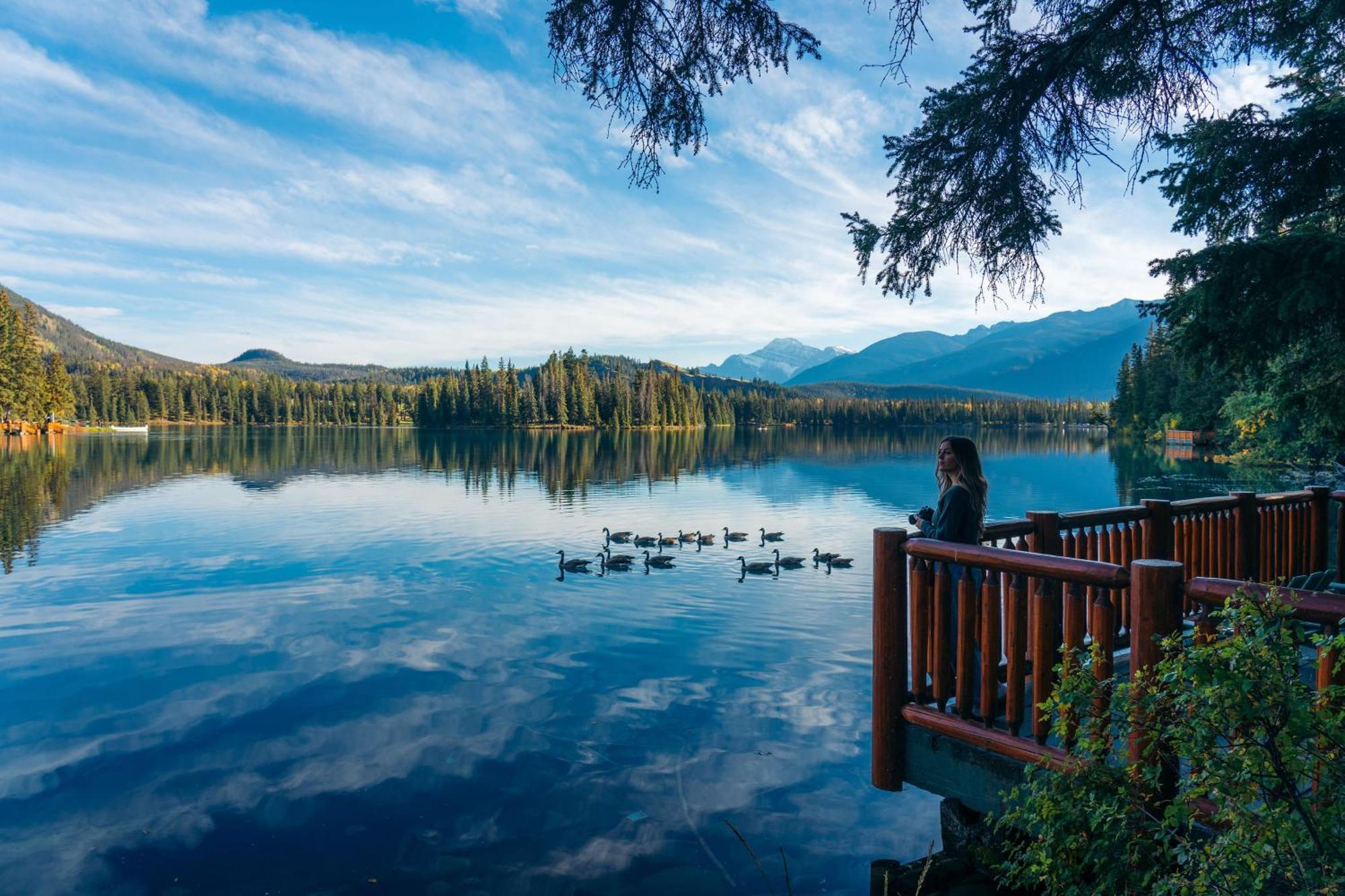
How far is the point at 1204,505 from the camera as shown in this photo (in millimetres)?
7785

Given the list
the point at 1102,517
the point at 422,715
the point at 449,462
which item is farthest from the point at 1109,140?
the point at 449,462

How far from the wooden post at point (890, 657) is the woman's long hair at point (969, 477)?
66 cm

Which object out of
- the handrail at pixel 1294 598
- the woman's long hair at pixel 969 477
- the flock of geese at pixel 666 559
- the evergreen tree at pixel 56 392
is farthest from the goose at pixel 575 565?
the evergreen tree at pixel 56 392

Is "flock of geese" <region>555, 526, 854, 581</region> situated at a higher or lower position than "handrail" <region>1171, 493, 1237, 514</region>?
lower

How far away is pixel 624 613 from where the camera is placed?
54.4 feet

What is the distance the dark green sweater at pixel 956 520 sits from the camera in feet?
19.3

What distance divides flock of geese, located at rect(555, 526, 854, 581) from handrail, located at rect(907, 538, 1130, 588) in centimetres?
1470

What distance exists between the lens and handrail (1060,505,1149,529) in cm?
708

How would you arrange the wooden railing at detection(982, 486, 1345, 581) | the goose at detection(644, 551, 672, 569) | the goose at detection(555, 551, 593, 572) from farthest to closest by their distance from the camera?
the goose at detection(644, 551, 672, 569), the goose at detection(555, 551, 593, 572), the wooden railing at detection(982, 486, 1345, 581)

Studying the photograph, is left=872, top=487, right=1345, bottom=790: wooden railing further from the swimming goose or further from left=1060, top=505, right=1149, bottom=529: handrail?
the swimming goose

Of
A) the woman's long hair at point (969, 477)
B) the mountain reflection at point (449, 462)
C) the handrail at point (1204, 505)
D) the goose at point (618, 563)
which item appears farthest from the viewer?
the mountain reflection at point (449, 462)

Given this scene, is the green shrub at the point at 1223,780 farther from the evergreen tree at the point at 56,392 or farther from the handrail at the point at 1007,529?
the evergreen tree at the point at 56,392

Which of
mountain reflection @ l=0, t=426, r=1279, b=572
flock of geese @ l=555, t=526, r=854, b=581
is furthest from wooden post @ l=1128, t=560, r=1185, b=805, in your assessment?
mountain reflection @ l=0, t=426, r=1279, b=572

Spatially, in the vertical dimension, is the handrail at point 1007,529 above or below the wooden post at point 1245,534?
above
